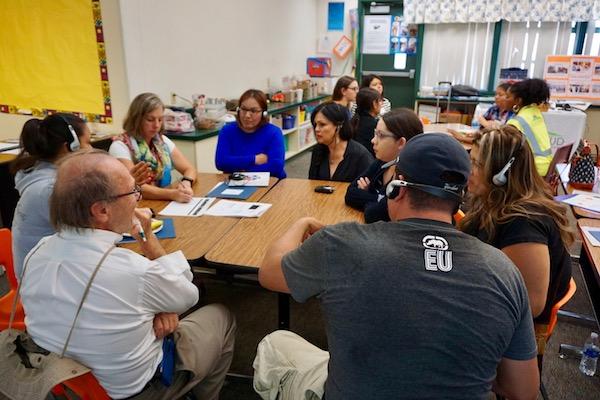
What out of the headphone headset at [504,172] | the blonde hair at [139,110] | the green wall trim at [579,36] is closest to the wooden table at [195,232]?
the blonde hair at [139,110]

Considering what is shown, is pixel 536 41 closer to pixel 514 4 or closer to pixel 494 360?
pixel 514 4

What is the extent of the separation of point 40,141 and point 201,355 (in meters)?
1.27

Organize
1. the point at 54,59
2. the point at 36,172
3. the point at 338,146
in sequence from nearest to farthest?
the point at 36,172, the point at 338,146, the point at 54,59

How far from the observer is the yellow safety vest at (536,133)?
335cm

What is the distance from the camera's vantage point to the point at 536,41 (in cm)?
668

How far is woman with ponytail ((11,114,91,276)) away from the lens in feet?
6.40

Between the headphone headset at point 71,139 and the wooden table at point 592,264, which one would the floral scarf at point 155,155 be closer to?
the headphone headset at point 71,139

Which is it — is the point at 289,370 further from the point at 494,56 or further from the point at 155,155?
the point at 494,56

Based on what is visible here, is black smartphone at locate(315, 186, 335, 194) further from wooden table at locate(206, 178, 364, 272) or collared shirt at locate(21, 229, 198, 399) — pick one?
collared shirt at locate(21, 229, 198, 399)

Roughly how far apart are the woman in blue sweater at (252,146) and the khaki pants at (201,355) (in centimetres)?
A: 144

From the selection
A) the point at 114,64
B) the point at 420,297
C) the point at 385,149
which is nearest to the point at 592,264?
the point at 385,149

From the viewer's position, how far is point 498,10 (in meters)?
6.50

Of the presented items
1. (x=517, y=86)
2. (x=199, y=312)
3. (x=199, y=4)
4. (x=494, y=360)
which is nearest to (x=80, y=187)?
(x=199, y=312)

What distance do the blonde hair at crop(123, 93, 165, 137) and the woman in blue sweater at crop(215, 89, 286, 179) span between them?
0.59 m
